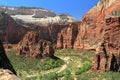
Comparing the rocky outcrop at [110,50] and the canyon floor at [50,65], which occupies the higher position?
the rocky outcrop at [110,50]

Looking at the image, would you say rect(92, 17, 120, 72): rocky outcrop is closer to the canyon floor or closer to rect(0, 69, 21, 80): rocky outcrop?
the canyon floor

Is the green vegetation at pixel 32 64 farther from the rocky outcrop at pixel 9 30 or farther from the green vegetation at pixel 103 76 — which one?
the rocky outcrop at pixel 9 30

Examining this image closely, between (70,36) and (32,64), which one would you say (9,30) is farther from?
(32,64)

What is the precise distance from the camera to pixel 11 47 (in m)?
156

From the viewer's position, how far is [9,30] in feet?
614

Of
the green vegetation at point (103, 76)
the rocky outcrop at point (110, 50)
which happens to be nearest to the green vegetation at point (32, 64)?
the rocky outcrop at point (110, 50)

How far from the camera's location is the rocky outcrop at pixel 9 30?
183 meters

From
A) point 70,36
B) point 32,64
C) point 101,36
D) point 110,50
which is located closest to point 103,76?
point 110,50

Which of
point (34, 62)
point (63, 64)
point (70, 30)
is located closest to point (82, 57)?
point (63, 64)

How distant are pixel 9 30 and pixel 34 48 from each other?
58802 millimetres

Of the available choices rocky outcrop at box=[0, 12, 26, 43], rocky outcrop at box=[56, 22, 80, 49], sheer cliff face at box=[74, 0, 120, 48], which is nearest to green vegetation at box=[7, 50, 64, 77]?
sheer cliff face at box=[74, 0, 120, 48]

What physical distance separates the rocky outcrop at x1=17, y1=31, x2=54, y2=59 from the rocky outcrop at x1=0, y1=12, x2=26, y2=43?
159ft

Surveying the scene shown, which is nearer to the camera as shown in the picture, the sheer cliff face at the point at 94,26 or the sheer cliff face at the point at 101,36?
the sheer cliff face at the point at 101,36

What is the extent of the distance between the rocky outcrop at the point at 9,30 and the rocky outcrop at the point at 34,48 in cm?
4843
